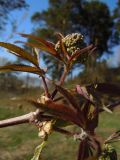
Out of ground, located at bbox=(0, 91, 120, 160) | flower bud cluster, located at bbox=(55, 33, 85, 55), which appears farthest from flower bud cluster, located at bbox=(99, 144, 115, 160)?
ground, located at bbox=(0, 91, 120, 160)

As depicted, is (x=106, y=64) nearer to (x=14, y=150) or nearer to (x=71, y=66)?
(x=14, y=150)

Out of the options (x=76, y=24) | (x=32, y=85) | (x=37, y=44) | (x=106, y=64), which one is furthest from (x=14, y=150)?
(x=76, y=24)

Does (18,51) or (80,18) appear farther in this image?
(80,18)

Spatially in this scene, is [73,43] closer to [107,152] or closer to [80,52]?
[80,52]

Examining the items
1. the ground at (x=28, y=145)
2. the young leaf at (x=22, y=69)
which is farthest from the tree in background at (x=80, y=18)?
the young leaf at (x=22, y=69)

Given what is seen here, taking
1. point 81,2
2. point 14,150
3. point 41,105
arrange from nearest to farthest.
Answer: point 41,105, point 14,150, point 81,2

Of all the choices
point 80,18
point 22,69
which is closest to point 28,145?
point 22,69

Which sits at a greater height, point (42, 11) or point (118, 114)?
point (42, 11)

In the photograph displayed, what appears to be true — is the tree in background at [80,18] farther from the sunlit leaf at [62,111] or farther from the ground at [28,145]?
the sunlit leaf at [62,111]

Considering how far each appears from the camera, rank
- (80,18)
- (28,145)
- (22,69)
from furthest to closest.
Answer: (80,18) → (28,145) → (22,69)
